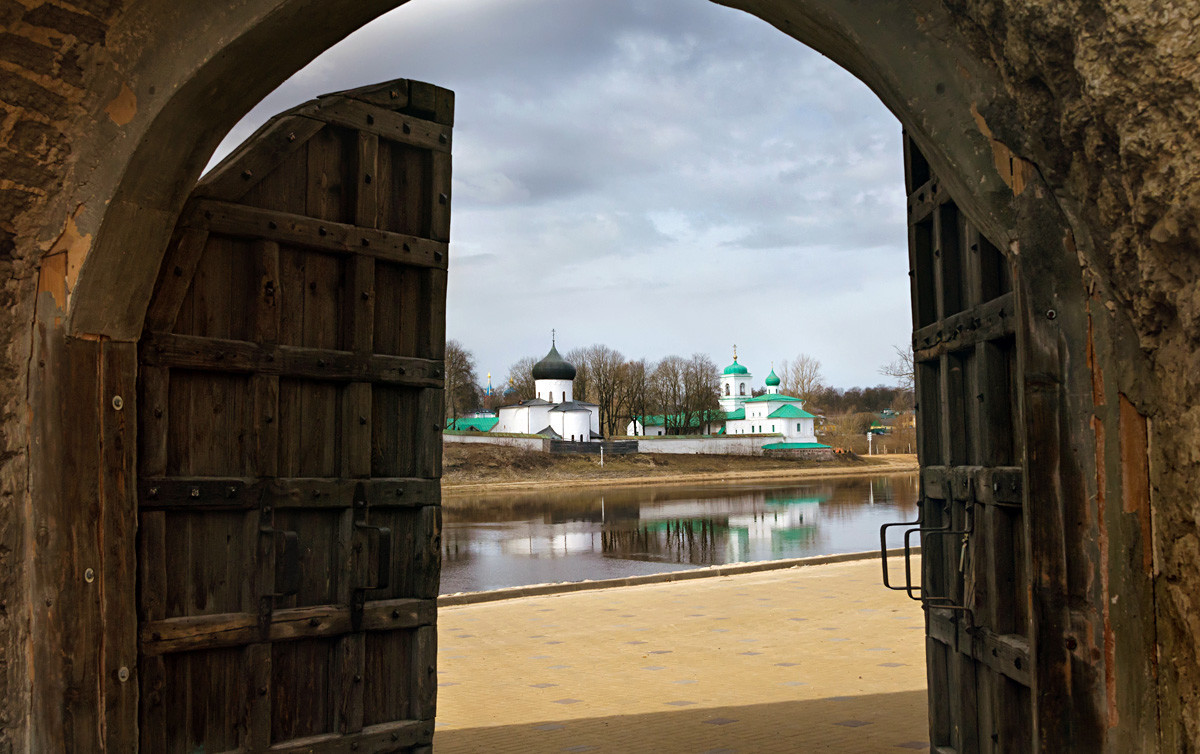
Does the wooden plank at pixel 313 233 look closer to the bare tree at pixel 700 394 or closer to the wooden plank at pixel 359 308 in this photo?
the wooden plank at pixel 359 308

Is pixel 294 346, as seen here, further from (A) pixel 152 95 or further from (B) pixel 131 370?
(A) pixel 152 95

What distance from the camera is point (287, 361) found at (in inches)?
A: 168

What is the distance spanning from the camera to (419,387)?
4785 millimetres

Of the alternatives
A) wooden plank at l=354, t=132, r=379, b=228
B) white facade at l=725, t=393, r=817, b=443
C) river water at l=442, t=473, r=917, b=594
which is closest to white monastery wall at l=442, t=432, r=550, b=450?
river water at l=442, t=473, r=917, b=594

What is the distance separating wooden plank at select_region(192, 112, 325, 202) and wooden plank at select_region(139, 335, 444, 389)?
0.61 metres

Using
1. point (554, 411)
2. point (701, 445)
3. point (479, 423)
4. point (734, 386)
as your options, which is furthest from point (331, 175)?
point (734, 386)

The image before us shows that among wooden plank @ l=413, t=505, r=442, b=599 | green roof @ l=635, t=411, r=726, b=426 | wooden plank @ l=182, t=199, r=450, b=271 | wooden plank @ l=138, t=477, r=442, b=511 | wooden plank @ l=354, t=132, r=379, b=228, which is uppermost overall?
green roof @ l=635, t=411, r=726, b=426

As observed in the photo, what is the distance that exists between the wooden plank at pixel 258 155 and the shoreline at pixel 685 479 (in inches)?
1680

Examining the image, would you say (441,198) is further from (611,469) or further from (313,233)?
(611,469)

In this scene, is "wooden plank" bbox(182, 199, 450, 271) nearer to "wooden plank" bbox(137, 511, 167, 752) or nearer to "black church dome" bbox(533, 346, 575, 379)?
"wooden plank" bbox(137, 511, 167, 752)

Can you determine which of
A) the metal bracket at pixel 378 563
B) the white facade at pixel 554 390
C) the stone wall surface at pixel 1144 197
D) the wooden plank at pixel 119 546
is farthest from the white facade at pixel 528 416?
the stone wall surface at pixel 1144 197

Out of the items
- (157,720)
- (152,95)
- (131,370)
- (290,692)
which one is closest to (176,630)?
(157,720)

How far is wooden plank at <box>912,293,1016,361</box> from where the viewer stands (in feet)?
12.3

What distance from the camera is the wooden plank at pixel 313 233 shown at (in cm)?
407
